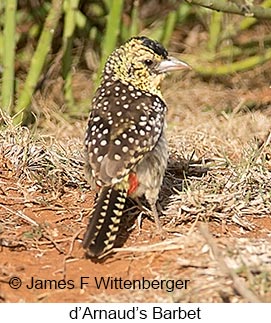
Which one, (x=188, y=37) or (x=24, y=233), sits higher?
(x=24, y=233)

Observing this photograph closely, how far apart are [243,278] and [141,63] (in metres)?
1.46

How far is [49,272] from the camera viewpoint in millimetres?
3891

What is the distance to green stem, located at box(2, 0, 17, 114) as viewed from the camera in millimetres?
5973

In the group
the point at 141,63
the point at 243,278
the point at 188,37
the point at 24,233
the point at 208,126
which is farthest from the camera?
the point at 188,37

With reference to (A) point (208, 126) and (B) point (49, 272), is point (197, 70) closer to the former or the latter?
(A) point (208, 126)

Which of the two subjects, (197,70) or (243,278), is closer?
(243,278)

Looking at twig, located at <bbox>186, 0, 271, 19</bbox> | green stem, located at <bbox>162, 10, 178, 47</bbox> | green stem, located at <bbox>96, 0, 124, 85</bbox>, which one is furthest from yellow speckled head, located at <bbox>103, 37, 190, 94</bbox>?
green stem, located at <bbox>162, 10, 178, 47</bbox>

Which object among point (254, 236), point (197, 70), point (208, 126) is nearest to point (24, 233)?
point (254, 236)

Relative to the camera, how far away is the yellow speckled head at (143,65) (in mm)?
4660

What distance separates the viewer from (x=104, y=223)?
3977mm

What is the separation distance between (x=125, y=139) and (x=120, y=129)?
8 centimetres

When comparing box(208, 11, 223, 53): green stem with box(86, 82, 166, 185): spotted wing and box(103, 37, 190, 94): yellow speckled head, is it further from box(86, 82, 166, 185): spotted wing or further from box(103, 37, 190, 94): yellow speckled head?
box(86, 82, 166, 185): spotted wing

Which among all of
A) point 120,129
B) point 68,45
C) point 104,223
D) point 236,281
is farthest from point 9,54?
point 236,281

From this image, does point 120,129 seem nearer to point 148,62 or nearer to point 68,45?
point 148,62
